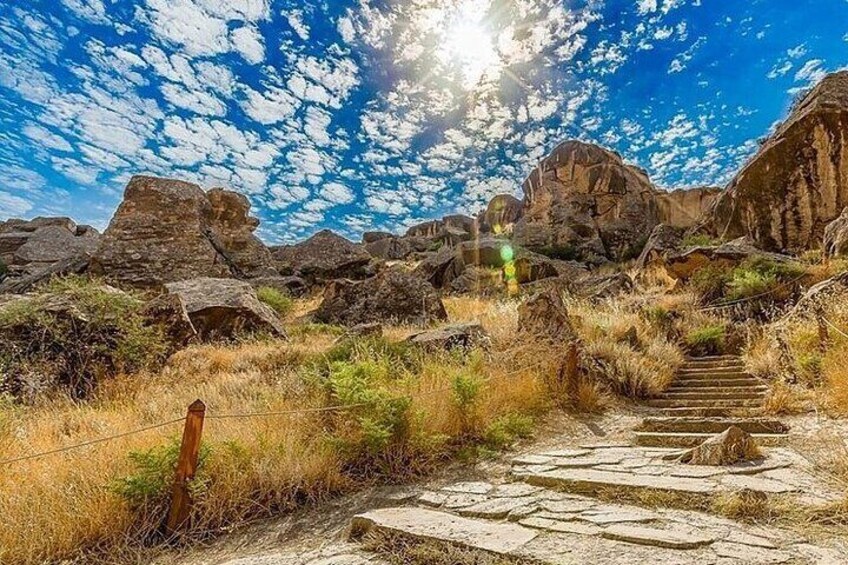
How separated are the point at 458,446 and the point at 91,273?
14.5 metres

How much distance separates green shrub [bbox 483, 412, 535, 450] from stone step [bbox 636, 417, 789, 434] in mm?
1357

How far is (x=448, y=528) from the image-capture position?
9.63 feet

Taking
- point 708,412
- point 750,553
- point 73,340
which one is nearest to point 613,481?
point 750,553

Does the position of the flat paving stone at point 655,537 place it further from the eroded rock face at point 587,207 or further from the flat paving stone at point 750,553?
the eroded rock face at point 587,207

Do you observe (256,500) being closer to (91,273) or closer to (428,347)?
(428,347)

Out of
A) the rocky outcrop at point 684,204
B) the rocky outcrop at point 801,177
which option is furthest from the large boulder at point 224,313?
the rocky outcrop at point 684,204

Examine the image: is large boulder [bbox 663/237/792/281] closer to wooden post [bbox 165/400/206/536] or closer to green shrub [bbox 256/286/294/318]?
green shrub [bbox 256/286/294/318]

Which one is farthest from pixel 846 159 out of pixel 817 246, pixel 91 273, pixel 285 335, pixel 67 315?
pixel 91 273

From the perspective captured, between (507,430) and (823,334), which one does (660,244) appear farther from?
(507,430)

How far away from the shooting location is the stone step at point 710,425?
5012mm

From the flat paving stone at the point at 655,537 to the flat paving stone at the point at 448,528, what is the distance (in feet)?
1.45

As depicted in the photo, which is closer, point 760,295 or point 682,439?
point 682,439

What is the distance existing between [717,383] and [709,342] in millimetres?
2700

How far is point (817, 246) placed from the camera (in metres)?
13.2
